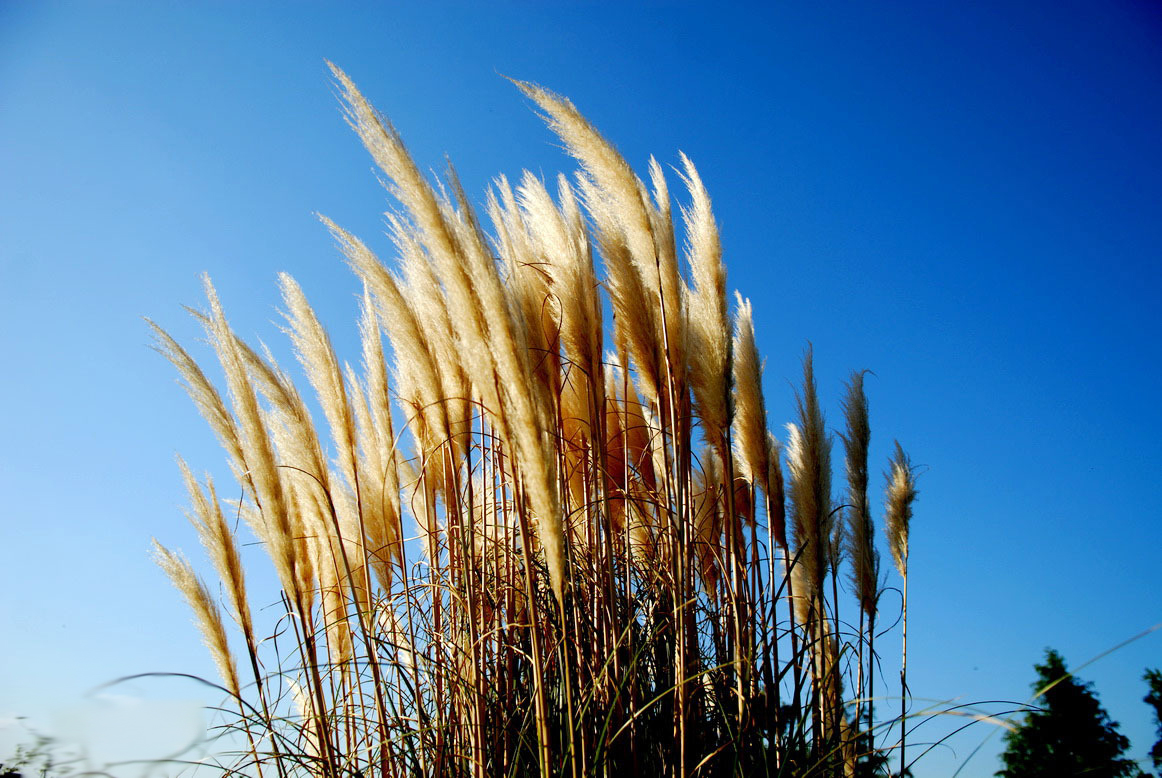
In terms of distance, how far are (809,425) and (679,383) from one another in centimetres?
82

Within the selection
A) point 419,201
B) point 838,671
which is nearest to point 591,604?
point 838,671

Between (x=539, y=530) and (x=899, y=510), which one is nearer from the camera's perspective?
(x=539, y=530)

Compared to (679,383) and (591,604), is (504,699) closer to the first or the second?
(591,604)

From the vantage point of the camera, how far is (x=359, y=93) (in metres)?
1.60

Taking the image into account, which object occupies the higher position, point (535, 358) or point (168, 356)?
point (168, 356)

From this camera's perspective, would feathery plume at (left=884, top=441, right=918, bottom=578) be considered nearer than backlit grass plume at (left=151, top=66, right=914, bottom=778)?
No

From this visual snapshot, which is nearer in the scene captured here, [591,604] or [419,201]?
[419,201]

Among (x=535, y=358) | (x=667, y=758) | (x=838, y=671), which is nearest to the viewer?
(x=535, y=358)

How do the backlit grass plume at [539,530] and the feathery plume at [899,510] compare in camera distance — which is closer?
the backlit grass plume at [539,530]

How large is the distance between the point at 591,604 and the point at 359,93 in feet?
5.34

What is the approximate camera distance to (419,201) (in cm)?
149

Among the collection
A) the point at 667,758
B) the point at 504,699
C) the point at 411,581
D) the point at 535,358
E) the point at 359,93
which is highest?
the point at 359,93

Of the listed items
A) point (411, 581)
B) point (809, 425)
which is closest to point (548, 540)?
point (411, 581)

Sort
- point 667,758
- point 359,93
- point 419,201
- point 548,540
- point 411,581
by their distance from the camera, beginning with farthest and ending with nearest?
point 411,581, point 667,758, point 359,93, point 419,201, point 548,540
